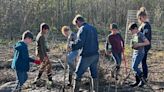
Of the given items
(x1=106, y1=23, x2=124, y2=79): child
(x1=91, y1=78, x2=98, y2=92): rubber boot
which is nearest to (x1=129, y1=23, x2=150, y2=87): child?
(x1=106, y1=23, x2=124, y2=79): child

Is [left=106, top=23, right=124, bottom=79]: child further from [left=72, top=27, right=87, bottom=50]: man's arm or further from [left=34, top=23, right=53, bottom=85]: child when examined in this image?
[left=72, top=27, right=87, bottom=50]: man's arm

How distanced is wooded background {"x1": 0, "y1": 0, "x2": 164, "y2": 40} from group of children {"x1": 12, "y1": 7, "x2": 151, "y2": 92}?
8.57m

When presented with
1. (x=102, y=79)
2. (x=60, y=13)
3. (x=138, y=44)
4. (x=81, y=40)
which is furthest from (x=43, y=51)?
(x=60, y=13)

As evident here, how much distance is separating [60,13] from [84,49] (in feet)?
42.2

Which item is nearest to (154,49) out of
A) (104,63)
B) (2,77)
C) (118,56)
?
(104,63)

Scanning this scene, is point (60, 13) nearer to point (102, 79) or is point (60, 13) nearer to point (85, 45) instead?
point (102, 79)

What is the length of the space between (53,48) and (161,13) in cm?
863

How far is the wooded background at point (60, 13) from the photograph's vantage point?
19.1 m

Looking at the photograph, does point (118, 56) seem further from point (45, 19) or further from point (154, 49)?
point (45, 19)

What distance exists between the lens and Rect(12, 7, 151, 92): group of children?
306 inches

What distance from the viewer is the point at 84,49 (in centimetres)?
791

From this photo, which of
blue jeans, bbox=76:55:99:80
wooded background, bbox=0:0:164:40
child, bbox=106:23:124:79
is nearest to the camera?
blue jeans, bbox=76:55:99:80

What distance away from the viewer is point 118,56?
33.3 ft

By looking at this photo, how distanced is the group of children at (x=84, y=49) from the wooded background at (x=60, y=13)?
28.1 ft
